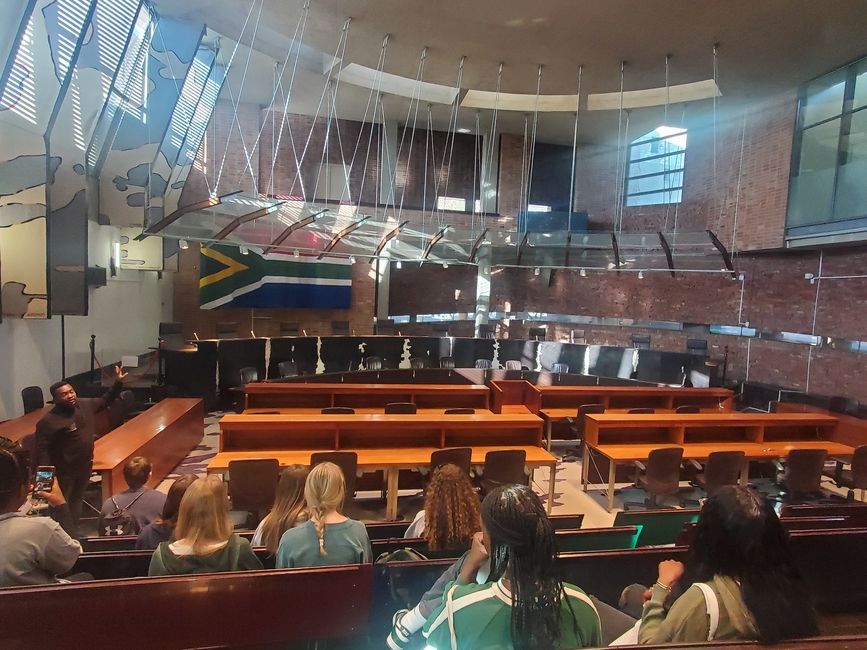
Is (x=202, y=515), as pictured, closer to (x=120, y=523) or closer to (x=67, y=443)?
(x=120, y=523)

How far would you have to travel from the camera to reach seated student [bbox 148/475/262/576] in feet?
6.74

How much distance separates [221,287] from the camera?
11.2 meters

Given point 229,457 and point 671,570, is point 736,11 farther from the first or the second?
point 229,457

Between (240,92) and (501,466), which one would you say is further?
(240,92)

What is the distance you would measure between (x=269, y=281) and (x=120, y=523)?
9.34 m

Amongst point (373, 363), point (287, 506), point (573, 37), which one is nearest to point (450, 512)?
point (287, 506)

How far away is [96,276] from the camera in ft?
24.2

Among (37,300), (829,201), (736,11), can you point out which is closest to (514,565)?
(37,300)

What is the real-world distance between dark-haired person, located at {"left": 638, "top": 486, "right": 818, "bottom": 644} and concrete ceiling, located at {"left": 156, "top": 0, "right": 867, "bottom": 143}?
714 cm

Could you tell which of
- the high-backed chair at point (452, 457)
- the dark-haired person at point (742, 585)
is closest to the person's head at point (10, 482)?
the dark-haired person at point (742, 585)

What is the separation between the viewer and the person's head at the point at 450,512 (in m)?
2.38

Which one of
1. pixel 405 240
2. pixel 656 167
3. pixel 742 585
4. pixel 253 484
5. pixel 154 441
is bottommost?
pixel 154 441

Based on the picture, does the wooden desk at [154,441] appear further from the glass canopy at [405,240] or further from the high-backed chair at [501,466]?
the high-backed chair at [501,466]

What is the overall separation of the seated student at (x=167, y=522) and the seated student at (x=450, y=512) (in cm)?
134
